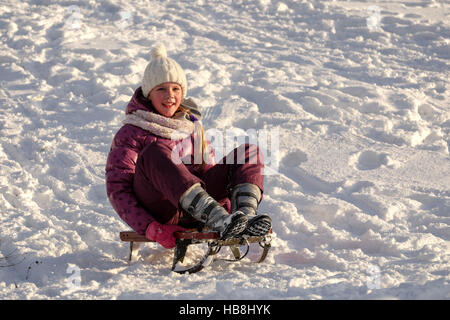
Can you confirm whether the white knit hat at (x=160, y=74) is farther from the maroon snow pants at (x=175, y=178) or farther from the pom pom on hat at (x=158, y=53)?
the maroon snow pants at (x=175, y=178)

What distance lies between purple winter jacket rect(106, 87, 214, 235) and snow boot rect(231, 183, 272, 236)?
462 mm

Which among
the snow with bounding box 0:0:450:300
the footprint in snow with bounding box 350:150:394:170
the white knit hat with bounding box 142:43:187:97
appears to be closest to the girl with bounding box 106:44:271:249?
the white knit hat with bounding box 142:43:187:97

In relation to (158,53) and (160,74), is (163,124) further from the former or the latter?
(158,53)

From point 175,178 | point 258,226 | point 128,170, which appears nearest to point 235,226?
point 258,226

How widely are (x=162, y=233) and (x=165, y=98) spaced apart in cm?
94

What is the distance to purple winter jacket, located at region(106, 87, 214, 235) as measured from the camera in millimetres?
3359

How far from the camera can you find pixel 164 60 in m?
3.77

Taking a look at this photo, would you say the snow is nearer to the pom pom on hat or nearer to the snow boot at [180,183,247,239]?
the snow boot at [180,183,247,239]

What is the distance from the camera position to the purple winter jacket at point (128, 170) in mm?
3359

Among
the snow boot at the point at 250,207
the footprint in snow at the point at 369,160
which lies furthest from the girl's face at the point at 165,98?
the footprint in snow at the point at 369,160

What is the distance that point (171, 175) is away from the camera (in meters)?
3.08

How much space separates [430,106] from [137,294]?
3.79 m

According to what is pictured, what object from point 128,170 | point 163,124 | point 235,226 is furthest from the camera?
point 163,124
